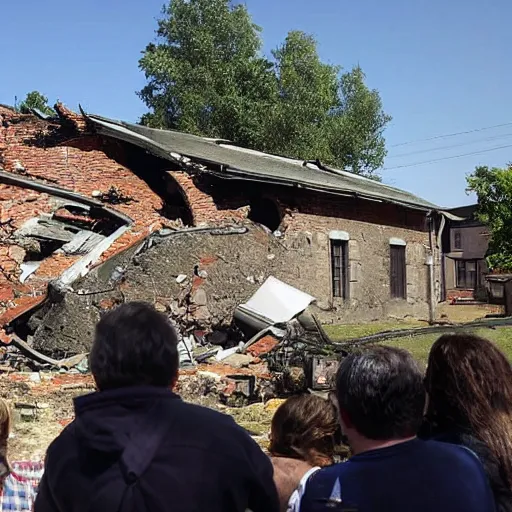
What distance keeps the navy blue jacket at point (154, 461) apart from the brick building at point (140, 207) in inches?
430

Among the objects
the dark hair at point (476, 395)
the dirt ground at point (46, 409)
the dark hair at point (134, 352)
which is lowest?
the dirt ground at point (46, 409)

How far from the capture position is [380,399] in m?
2.15

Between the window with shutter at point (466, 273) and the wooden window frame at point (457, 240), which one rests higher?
the wooden window frame at point (457, 240)

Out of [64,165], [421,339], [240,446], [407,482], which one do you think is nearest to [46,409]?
[421,339]

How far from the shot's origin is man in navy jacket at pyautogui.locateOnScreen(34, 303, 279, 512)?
1.88 meters

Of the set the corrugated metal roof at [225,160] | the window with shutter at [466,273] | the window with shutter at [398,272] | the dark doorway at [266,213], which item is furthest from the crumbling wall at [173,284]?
the window with shutter at [466,273]

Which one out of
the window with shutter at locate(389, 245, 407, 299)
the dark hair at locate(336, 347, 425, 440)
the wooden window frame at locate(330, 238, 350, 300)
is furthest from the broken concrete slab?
the window with shutter at locate(389, 245, 407, 299)

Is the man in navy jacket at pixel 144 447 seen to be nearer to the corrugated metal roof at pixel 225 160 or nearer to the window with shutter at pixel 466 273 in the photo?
the corrugated metal roof at pixel 225 160

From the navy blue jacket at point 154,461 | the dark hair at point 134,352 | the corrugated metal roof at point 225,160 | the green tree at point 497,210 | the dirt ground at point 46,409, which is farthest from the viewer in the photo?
the green tree at point 497,210

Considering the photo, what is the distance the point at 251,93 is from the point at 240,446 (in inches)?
1208

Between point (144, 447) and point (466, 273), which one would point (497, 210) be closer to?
point (466, 273)

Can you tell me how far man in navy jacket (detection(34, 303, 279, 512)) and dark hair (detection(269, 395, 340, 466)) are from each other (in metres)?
0.80

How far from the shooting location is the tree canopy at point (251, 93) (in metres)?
30.7

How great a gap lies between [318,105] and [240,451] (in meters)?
30.9
